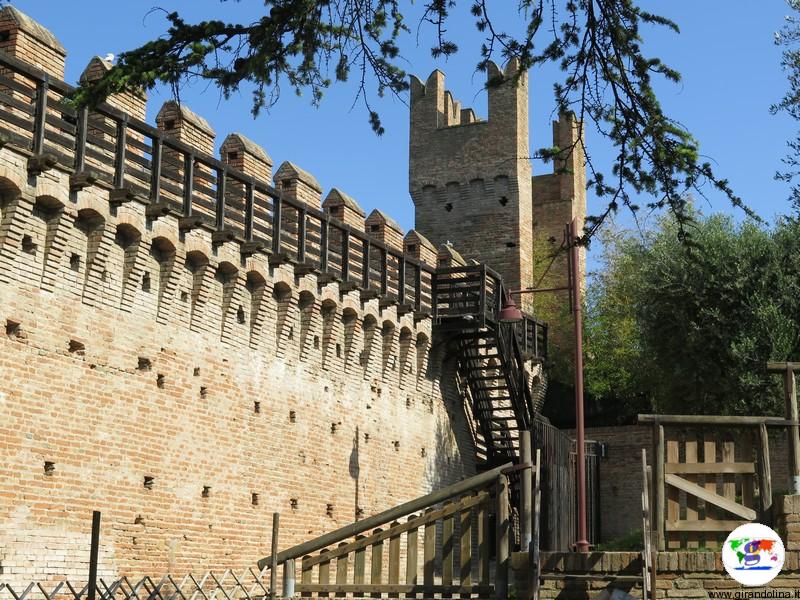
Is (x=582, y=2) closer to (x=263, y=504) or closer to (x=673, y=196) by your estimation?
(x=673, y=196)

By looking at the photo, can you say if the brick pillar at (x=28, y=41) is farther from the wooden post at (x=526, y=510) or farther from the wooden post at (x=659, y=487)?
the wooden post at (x=659, y=487)

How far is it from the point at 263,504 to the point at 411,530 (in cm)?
926

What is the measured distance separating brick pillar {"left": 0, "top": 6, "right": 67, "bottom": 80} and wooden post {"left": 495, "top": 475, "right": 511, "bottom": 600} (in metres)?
9.29

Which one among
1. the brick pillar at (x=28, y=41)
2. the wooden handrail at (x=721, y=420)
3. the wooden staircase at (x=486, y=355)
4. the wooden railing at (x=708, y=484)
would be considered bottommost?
the wooden railing at (x=708, y=484)

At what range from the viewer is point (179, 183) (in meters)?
19.2

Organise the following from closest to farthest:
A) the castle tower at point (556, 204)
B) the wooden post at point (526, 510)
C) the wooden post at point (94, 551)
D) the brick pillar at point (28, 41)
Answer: the wooden post at point (526, 510) < the wooden post at point (94, 551) < the brick pillar at point (28, 41) < the castle tower at point (556, 204)

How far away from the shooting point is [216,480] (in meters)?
19.4

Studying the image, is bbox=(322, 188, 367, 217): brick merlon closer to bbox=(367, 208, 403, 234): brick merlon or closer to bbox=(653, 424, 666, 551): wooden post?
bbox=(367, 208, 403, 234): brick merlon

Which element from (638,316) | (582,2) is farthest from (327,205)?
(582,2)

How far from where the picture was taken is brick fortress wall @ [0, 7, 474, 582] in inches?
623

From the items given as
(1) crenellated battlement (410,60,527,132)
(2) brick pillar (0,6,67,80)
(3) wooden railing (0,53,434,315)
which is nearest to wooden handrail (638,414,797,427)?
(3) wooden railing (0,53,434,315)

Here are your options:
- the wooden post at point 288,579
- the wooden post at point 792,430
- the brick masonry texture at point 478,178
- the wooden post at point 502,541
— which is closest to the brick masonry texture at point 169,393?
the wooden post at point 288,579

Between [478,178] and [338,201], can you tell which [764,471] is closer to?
[338,201]

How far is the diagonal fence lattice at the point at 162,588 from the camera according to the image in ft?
50.5
